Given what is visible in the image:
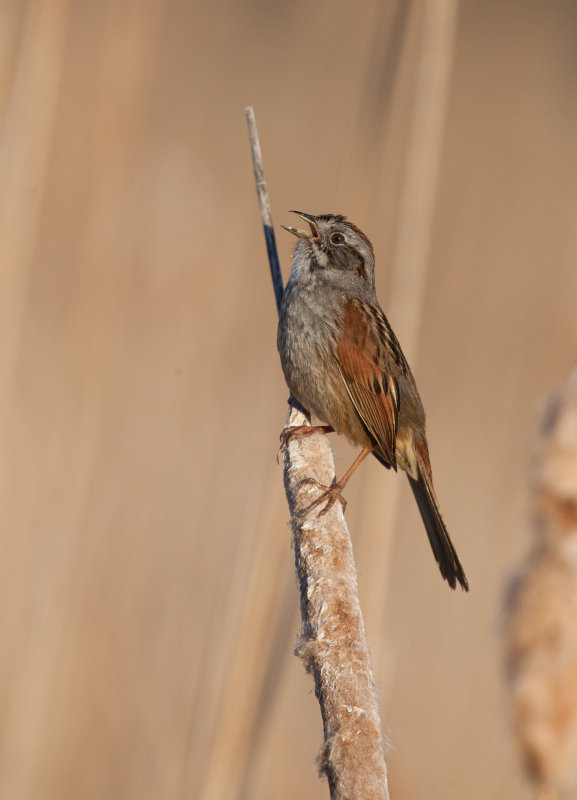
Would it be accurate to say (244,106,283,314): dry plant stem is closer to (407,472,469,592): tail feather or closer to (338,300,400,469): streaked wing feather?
(338,300,400,469): streaked wing feather

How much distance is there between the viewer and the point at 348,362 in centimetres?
275

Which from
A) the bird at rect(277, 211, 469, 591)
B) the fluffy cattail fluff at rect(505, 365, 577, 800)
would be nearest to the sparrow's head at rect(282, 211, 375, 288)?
the bird at rect(277, 211, 469, 591)

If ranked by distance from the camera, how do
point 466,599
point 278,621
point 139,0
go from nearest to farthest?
point 278,621 → point 139,0 → point 466,599

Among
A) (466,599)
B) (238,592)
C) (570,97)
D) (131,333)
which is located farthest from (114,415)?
(570,97)

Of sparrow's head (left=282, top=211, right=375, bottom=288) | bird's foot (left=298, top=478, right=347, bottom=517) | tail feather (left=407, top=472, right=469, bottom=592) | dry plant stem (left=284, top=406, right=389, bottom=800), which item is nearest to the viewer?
dry plant stem (left=284, top=406, right=389, bottom=800)

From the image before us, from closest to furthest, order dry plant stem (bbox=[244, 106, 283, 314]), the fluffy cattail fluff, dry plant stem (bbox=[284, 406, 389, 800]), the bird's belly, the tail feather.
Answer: dry plant stem (bbox=[284, 406, 389, 800]) < the fluffy cattail fluff < dry plant stem (bbox=[244, 106, 283, 314]) < the tail feather < the bird's belly

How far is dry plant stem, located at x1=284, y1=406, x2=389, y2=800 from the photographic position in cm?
125

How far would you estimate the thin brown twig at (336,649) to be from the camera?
1249 mm

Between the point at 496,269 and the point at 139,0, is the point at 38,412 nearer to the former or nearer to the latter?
the point at 139,0

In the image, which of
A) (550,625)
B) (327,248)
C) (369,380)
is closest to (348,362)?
(369,380)

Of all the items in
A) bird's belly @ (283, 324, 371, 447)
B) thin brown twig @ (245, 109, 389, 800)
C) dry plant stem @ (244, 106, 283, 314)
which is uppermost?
dry plant stem @ (244, 106, 283, 314)

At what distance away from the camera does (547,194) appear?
420 centimetres

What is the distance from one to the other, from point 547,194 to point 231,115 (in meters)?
1.82

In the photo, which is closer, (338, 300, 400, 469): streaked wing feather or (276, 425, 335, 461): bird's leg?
(276, 425, 335, 461): bird's leg
